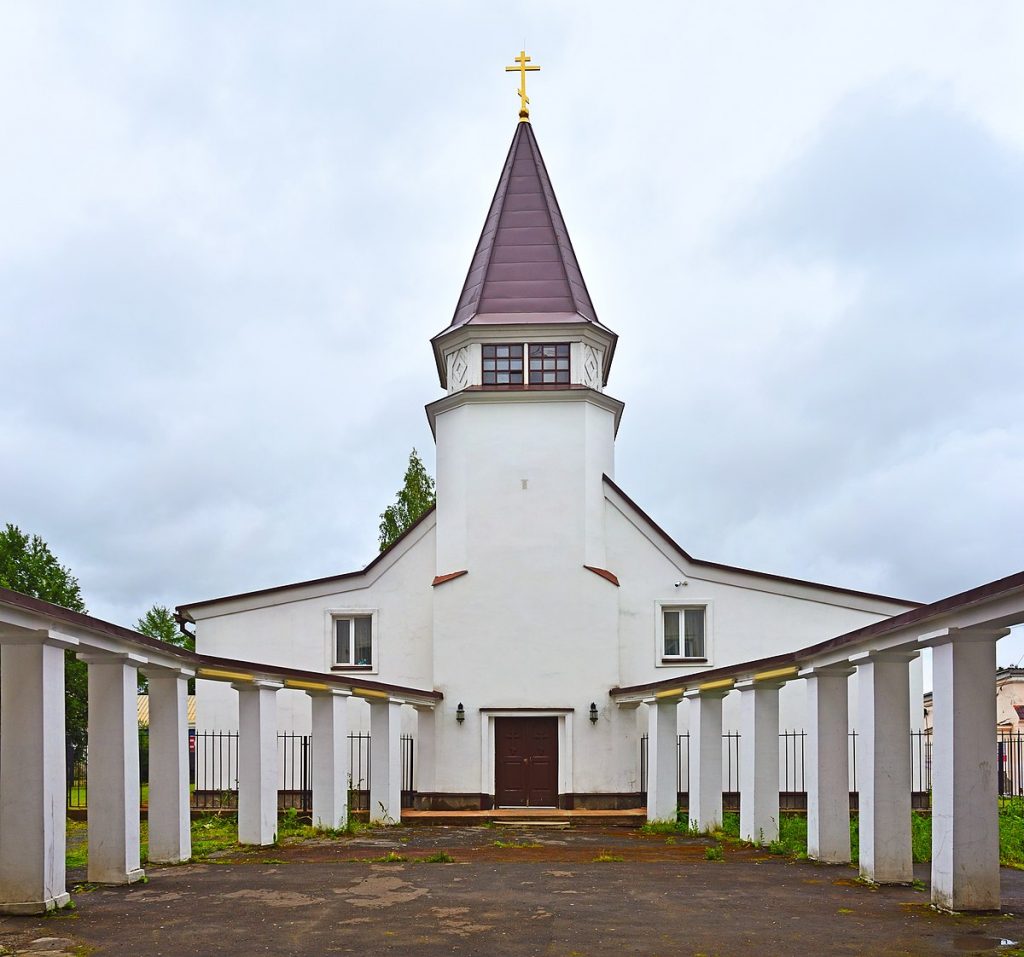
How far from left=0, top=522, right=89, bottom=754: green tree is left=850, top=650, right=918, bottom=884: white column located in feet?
123

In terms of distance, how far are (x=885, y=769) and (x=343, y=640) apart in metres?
17.6

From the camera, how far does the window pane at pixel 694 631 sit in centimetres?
2947

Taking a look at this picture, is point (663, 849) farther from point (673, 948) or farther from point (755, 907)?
point (673, 948)

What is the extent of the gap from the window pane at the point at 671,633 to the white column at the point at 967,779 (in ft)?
56.7

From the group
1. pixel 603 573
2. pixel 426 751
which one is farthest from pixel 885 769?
pixel 426 751

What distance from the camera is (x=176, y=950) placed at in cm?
1026

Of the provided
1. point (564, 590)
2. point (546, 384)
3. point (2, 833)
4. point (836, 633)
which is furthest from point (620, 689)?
point (2, 833)

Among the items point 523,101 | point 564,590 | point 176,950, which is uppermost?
point 523,101

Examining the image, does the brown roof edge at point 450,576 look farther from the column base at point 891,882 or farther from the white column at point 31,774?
the white column at point 31,774

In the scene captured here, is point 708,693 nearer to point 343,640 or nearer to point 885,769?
point 885,769

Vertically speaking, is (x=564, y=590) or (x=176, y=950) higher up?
(x=564, y=590)

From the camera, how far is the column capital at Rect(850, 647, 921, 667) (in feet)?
45.1

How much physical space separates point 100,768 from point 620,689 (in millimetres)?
14588

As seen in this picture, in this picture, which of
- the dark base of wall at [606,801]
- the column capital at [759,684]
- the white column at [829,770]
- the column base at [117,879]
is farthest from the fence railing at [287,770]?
the white column at [829,770]
